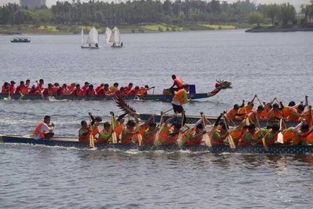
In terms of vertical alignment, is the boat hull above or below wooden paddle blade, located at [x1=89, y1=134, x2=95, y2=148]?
below

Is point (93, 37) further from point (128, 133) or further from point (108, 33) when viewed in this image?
point (128, 133)

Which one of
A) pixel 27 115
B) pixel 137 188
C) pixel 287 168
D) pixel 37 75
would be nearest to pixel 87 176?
pixel 137 188

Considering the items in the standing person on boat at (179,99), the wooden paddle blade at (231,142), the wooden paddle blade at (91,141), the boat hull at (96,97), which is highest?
the standing person on boat at (179,99)

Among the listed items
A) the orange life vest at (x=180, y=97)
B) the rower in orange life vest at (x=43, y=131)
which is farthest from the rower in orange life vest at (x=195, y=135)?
→ the rower in orange life vest at (x=43, y=131)

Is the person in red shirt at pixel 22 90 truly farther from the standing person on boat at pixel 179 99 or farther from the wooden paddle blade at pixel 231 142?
the wooden paddle blade at pixel 231 142

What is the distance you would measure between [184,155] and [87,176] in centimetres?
514

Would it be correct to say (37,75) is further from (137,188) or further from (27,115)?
(137,188)

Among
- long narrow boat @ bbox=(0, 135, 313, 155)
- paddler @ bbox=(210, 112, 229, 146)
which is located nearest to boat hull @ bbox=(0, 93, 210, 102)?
long narrow boat @ bbox=(0, 135, 313, 155)

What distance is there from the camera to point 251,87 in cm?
7100

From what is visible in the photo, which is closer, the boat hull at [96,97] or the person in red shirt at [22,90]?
the boat hull at [96,97]

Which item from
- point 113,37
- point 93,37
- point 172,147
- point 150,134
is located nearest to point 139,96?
point 150,134

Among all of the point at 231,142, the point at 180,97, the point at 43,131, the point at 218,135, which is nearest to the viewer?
the point at 231,142

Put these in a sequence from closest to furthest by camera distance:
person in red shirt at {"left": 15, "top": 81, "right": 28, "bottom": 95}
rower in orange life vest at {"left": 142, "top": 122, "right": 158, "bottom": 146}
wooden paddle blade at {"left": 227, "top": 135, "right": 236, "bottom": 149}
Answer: wooden paddle blade at {"left": 227, "top": 135, "right": 236, "bottom": 149}
rower in orange life vest at {"left": 142, "top": 122, "right": 158, "bottom": 146}
person in red shirt at {"left": 15, "top": 81, "right": 28, "bottom": 95}

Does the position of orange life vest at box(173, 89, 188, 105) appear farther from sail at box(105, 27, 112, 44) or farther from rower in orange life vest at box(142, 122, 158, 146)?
sail at box(105, 27, 112, 44)
